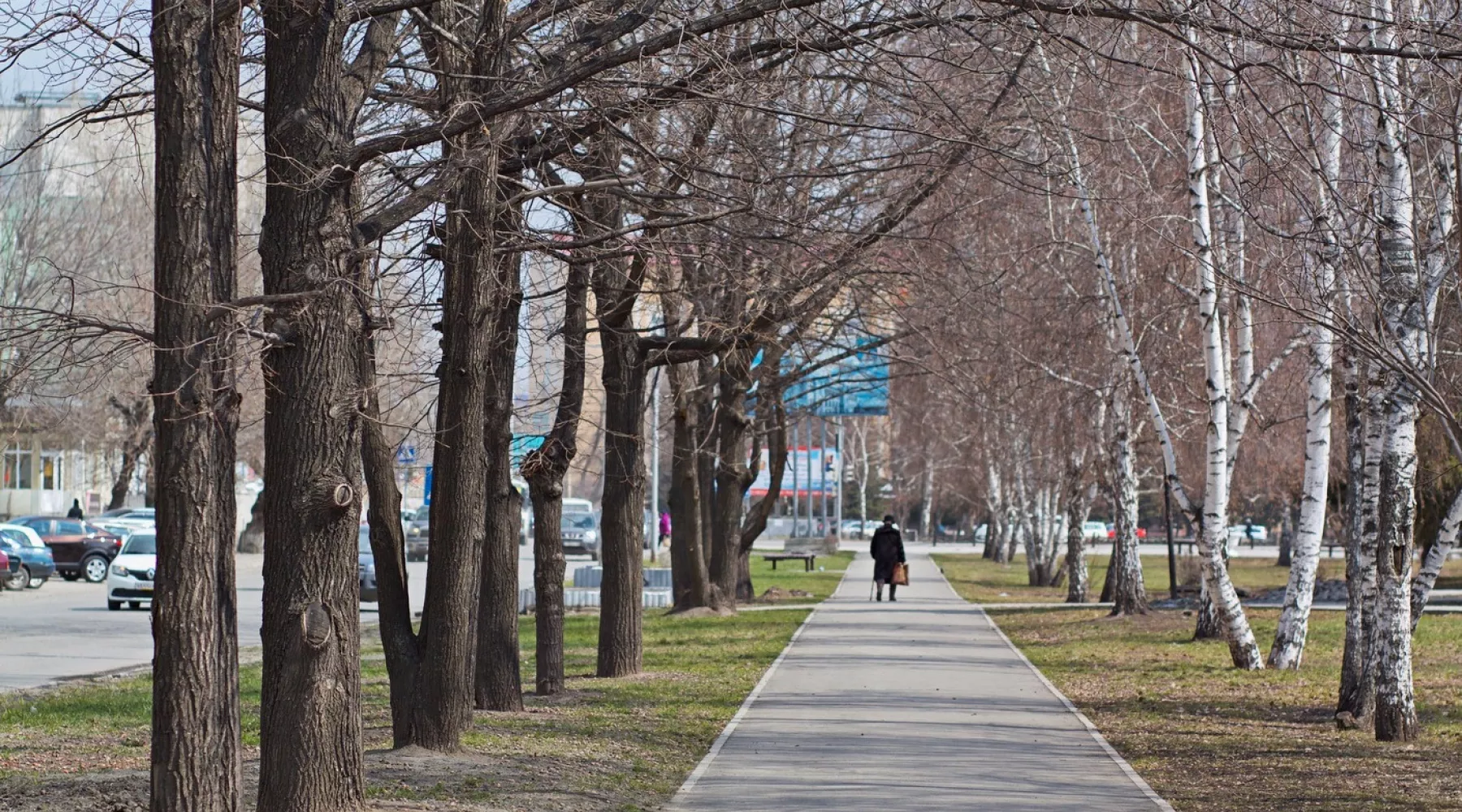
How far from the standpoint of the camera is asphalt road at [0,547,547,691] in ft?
60.4

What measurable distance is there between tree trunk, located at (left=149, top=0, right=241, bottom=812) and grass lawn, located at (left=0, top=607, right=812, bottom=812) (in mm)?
1883

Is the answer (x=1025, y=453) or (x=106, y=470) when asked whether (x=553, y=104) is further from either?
(x=106, y=470)

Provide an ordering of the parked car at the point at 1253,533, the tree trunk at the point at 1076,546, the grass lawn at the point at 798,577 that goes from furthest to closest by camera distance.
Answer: the parked car at the point at 1253,533 < the grass lawn at the point at 798,577 < the tree trunk at the point at 1076,546

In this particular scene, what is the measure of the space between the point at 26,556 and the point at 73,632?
1371 cm

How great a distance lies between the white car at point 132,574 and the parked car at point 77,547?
468 inches

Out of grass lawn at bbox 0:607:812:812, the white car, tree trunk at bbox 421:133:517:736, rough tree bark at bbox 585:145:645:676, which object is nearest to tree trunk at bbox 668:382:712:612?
rough tree bark at bbox 585:145:645:676

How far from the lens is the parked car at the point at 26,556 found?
35.7 meters

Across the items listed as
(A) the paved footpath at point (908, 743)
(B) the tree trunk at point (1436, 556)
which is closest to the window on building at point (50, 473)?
(A) the paved footpath at point (908, 743)

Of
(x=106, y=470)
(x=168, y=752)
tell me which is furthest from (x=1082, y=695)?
(x=106, y=470)

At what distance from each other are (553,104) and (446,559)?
3.02 meters

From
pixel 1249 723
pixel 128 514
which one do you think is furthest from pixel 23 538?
pixel 1249 723

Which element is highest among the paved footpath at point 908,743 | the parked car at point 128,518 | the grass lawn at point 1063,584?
the parked car at point 128,518

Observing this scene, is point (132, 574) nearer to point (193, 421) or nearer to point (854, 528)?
point (193, 421)

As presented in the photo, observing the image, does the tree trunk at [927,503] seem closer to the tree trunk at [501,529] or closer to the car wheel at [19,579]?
the car wheel at [19,579]
